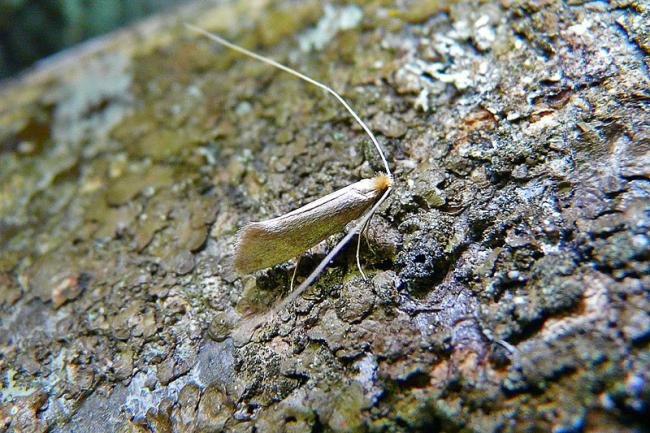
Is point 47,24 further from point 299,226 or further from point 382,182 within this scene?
point 382,182

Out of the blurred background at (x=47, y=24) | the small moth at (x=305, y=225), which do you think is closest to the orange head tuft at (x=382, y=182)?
the small moth at (x=305, y=225)

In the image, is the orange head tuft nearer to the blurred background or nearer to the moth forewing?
the moth forewing

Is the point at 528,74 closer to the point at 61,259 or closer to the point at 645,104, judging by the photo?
the point at 645,104

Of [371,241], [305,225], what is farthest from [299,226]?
[371,241]

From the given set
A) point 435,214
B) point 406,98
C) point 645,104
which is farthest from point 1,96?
point 645,104

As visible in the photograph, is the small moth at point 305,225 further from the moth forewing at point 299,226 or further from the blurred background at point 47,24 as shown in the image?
the blurred background at point 47,24
